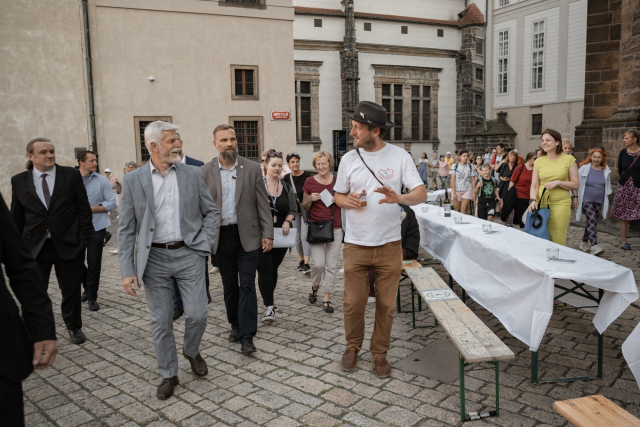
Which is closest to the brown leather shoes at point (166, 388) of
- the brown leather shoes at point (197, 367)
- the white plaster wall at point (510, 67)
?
the brown leather shoes at point (197, 367)

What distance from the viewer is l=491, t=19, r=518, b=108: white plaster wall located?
99.1 feet

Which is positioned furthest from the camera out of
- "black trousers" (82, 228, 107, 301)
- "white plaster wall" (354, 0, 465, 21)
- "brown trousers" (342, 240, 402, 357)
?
"white plaster wall" (354, 0, 465, 21)

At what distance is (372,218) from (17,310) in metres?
2.75

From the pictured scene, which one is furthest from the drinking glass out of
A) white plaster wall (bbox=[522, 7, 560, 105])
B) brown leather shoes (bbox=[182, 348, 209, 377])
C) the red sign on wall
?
white plaster wall (bbox=[522, 7, 560, 105])

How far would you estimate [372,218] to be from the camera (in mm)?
4242

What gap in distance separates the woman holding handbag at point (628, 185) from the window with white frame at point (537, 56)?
21.8m

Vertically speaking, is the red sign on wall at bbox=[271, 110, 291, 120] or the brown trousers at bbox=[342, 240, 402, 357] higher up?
the red sign on wall at bbox=[271, 110, 291, 120]

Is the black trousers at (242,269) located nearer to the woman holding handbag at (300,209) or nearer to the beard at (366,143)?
the beard at (366,143)

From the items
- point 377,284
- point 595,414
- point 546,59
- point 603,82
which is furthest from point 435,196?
point 546,59

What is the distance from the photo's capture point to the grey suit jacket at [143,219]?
3.94 m

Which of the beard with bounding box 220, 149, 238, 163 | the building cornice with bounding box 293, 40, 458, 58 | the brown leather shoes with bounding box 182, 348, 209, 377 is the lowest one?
the brown leather shoes with bounding box 182, 348, 209, 377

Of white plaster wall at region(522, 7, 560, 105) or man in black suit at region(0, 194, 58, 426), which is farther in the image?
white plaster wall at region(522, 7, 560, 105)

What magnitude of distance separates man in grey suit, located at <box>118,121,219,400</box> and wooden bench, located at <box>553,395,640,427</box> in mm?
2728

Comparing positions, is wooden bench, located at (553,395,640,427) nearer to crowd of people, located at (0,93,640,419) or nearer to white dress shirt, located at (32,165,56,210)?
crowd of people, located at (0,93,640,419)
